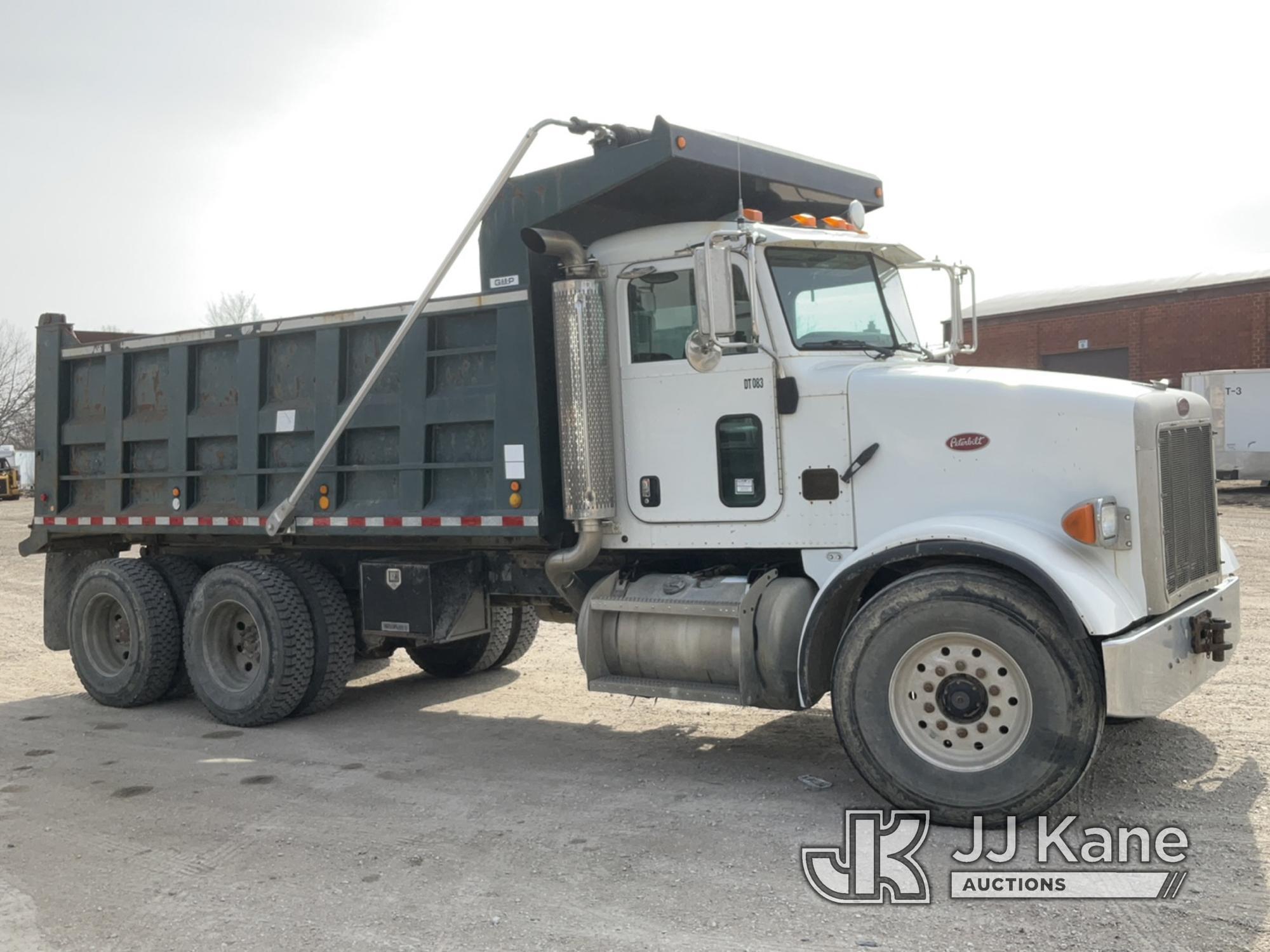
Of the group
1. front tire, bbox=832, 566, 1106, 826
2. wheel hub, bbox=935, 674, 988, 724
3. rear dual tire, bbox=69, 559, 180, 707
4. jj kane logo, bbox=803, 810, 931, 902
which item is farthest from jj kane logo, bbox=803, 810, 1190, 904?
rear dual tire, bbox=69, 559, 180, 707

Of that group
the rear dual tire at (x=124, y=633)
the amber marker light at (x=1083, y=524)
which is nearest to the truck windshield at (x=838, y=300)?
the amber marker light at (x=1083, y=524)

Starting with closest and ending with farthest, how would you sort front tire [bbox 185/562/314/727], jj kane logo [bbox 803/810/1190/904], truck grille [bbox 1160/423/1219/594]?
jj kane logo [bbox 803/810/1190/904] < truck grille [bbox 1160/423/1219/594] < front tire [bbox 185/562/314/727]

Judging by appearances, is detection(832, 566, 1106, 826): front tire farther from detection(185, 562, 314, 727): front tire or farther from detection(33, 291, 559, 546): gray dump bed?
detection(185, 562, 314, 727): front tire

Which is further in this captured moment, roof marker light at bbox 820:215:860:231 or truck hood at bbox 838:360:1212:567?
roof marker light at bbox 820:215:860:231

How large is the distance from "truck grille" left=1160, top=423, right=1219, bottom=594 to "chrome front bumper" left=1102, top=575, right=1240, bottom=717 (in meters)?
0.19

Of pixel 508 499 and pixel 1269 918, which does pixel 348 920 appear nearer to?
pixel 508 499

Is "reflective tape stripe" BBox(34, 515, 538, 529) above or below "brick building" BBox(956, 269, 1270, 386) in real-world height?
below

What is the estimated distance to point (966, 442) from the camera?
565 centimetres

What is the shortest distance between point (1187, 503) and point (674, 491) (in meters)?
2.59

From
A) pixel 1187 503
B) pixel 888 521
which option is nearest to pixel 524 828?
pixel 888 521

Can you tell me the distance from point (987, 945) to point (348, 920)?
236cm

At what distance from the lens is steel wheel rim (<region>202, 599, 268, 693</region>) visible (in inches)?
329

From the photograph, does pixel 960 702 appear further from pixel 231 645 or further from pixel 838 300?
pixel 231 645

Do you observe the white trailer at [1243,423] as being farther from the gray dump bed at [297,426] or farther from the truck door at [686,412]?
the gray dump bed at [297,426]
